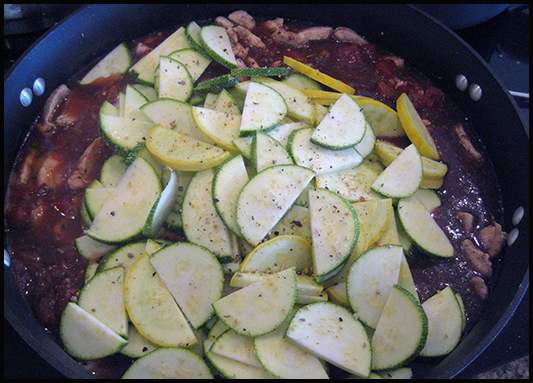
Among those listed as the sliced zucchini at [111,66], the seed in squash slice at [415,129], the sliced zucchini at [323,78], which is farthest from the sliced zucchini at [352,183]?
the sliced zucchini at [111,66]

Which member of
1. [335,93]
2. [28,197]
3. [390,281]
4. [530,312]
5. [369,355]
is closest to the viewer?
[369,355]

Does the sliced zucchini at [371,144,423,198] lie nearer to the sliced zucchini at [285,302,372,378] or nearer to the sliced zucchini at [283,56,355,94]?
the sliced zucchini at [283,56,355,94]

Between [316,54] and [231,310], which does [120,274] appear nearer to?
[231,310]

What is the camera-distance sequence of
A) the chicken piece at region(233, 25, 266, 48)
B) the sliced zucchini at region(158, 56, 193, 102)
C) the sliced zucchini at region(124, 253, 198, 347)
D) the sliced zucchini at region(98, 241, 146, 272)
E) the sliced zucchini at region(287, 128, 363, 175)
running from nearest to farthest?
the sliced zucchini at region(124, 253, 198, 347) → the sliced zucchini at region(98, 241, 146, 272) → the sliced zucchini at region(287, 128, 363, 175) → the sliced zucchini at region(158, 56, 193, 102) → the chicken piece at region(233, 25, 266, 48)

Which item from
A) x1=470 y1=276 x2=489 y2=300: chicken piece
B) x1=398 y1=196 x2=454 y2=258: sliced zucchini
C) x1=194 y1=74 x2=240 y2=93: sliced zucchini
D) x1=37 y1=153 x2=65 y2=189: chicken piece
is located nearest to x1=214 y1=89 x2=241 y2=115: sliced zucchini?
x1=194 y1=74 x2=240 y2=93: sliced zucchini

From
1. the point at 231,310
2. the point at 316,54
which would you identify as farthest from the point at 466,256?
the point at 316,54

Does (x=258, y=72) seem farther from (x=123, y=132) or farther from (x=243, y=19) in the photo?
(x=123, y=132)
